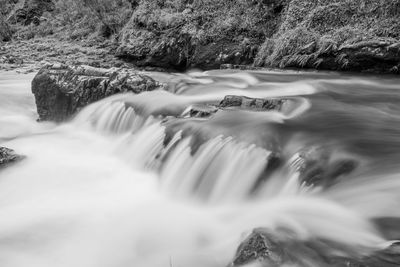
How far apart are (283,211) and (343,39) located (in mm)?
6872

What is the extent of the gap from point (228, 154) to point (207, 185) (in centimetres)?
45

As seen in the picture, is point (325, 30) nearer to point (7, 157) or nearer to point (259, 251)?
point (7, 157)

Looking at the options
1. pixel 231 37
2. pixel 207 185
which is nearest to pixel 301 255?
pixel 207 185

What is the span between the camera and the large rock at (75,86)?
8547 mm

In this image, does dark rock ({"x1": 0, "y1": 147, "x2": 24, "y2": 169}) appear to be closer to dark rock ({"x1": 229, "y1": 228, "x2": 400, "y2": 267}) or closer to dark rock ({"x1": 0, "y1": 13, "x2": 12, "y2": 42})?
dark rock ({"x1": 229, "y1": 228, "x2": 400, "y2": 267})

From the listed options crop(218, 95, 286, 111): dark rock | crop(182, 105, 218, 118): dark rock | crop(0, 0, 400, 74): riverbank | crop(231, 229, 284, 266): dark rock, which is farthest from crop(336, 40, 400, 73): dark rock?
crop(231, 229, 284, 266): dark rock

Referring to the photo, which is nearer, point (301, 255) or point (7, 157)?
point (301, 255)

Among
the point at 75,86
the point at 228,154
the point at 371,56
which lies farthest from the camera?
the point at 371,56

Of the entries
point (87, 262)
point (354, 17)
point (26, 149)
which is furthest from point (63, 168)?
point (354, 17)

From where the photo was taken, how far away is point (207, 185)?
5145mm

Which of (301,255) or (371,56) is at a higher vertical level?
(371,56)

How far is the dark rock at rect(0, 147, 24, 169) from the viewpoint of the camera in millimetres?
6238

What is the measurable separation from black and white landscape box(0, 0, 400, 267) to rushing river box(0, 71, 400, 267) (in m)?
0.02

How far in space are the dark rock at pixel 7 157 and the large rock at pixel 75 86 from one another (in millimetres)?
2396
